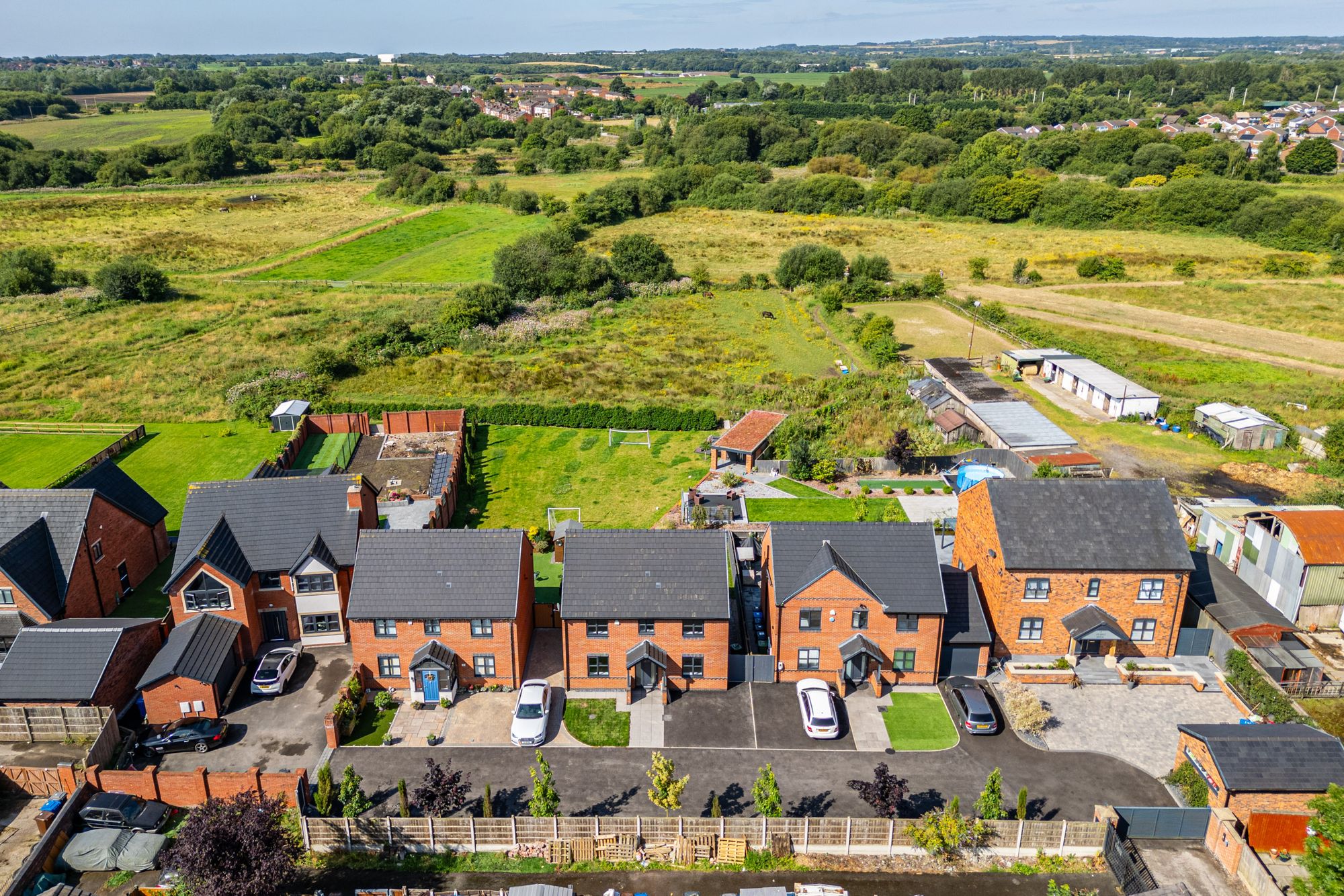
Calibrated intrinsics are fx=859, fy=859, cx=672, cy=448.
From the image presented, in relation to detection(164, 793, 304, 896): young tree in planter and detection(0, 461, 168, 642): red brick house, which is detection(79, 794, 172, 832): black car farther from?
detection(0, 461, 168, 642): red brick house

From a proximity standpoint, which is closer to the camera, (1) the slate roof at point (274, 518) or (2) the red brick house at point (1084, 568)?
(2) the red brick house at point (1084, 568)

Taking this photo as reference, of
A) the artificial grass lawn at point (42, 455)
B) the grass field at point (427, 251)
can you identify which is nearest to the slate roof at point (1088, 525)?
the artificial grass lawn at point (42, 455)

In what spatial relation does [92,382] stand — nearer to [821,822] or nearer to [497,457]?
[497,457]

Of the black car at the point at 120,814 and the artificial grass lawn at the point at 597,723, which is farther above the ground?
the black car at the point at 120,814

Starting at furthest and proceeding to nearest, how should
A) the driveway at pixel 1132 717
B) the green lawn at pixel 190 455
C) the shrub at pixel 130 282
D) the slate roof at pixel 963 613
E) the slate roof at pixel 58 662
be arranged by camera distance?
the shrub at pixel 130 282
the green lawn at pixel 190 455
the slate roof at pixel 963 613
the driveway at pixel 1132 717
the slate roof at pixel 58 662

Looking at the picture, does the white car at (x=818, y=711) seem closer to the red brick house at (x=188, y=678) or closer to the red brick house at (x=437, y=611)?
the red brick house at (x=437, y=611)

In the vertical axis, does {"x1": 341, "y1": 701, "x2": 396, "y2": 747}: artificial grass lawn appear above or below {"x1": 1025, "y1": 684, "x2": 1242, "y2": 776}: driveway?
above

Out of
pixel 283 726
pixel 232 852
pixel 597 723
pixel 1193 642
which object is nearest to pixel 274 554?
pixel 283 726

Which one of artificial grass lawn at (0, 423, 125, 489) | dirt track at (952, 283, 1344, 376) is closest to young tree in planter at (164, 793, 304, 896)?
artificial grass lawn at (0, 423, 125, 489)
